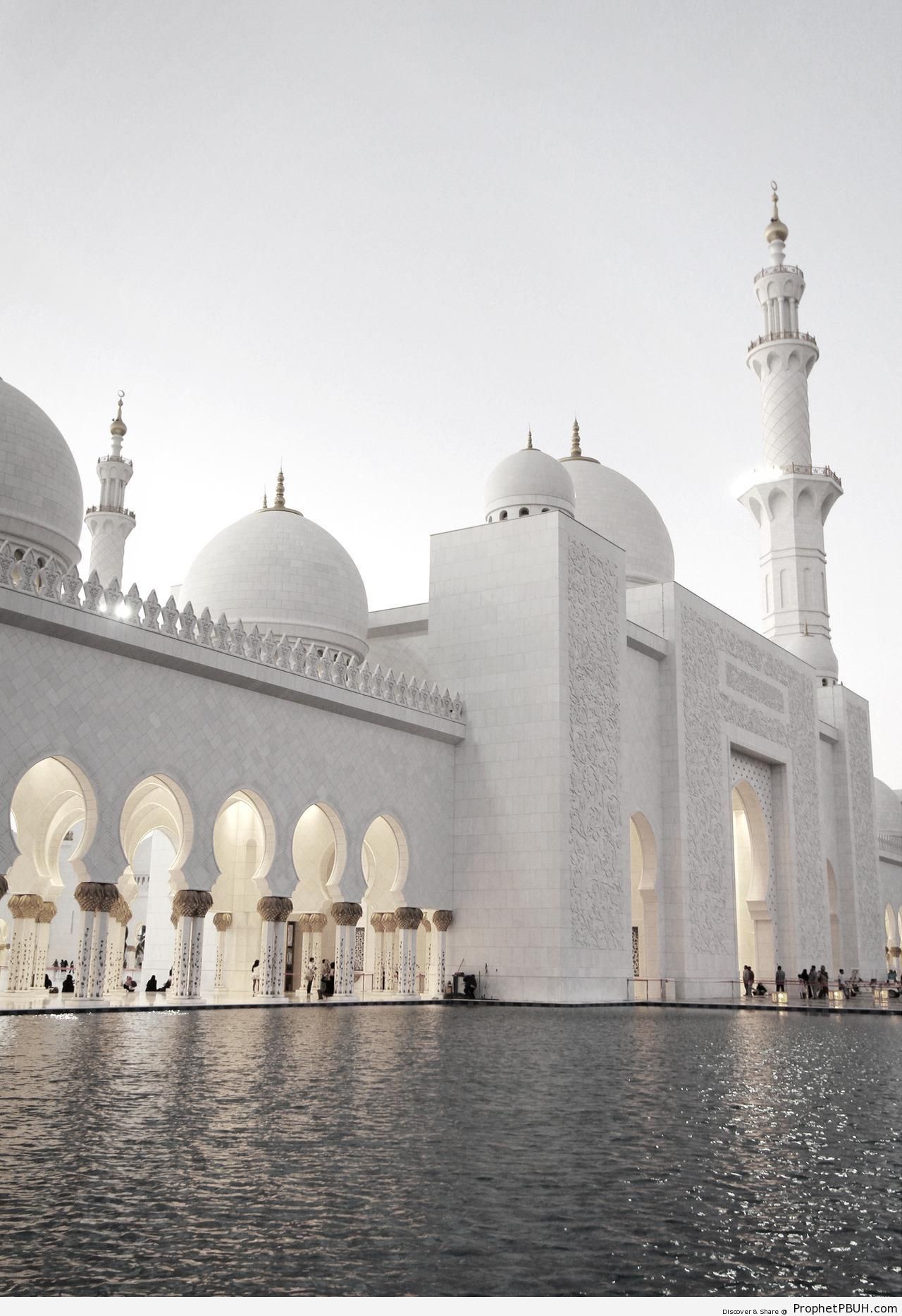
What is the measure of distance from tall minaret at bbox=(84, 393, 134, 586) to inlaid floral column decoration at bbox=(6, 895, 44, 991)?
27.7 ft

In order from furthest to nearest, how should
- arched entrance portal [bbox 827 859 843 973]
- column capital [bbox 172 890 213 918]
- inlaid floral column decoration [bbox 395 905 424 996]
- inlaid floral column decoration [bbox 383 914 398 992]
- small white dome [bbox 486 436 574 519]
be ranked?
arched entrance portal [bbox 827 859 843 973] → small white dome [bbox 486 436 574 519] → inlaid floral column decoration [bbox 383 914 398 992] → inlaid floral column decoration [bbox 395 905 424 996] → column capital [bbox 172 890 213 918]

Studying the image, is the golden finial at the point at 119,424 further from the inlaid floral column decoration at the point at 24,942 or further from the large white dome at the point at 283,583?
the inlaid floral column decoration at the point at 24,942

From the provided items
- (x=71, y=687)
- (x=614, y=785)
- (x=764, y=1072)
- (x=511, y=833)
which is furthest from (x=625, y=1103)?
(x=614, y=785)

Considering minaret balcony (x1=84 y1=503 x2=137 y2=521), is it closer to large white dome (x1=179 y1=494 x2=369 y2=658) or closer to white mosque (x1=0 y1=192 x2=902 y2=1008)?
white mosque (x1=0 y1=192 x2=902 y2=1008)

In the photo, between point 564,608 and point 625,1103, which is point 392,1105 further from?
point 564,608

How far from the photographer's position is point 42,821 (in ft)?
43.6

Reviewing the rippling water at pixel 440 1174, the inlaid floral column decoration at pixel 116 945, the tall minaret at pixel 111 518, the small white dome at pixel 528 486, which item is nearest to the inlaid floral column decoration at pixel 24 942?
the inlaid floral column decoration at pixel 116 945

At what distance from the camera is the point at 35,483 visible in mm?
11961

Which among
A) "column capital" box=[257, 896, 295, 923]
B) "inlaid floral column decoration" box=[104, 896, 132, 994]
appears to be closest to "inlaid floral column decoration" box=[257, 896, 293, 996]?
"column capital" box=[257, 896, 295, 923]

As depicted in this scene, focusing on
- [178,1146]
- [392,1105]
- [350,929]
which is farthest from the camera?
[350,929]

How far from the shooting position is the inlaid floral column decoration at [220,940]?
A: 1498 cm

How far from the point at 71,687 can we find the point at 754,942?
13.6 m

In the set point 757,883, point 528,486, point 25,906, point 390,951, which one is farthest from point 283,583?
point 757,883

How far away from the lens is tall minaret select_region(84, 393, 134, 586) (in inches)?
778
